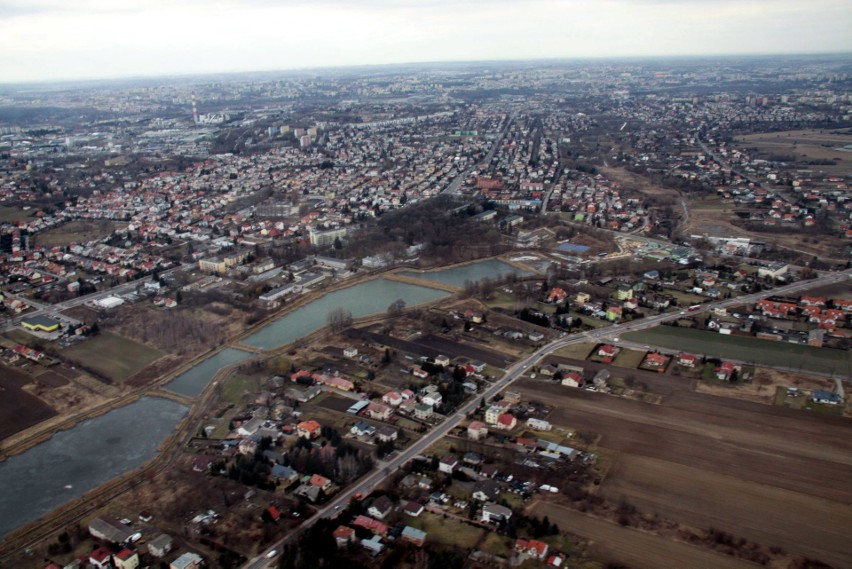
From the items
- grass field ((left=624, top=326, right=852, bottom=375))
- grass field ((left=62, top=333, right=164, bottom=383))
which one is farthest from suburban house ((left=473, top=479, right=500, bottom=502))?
grass field ((left=62, top=333, right=164, bottom=383))

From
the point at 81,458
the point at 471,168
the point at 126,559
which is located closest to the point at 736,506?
the point at 126,559

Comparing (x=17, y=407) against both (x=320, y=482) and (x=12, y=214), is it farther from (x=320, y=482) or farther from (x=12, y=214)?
(x=12, y=214)

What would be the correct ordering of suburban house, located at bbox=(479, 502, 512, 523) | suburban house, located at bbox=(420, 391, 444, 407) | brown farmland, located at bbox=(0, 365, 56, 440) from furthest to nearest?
suburban house, located at bbox=(420, 391, 444, 407), brown farmland, located at bbox=(0, 365, 56, 440), suburban house, located at bbox=(479, 502, 512, 523)

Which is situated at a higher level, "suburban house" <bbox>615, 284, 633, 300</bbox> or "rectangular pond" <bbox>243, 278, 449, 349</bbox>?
"suburban house" <bbox>615, 284, 633, 300</bbox>

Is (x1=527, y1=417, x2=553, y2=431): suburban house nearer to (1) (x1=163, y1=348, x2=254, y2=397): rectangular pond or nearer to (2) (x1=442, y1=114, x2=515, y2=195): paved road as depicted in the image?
(1) (x1=163, y1=348, x2=254, y2=397): rectangular pond

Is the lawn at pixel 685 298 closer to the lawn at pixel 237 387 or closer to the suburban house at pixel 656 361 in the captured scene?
the suburban house at pixel 656 361
